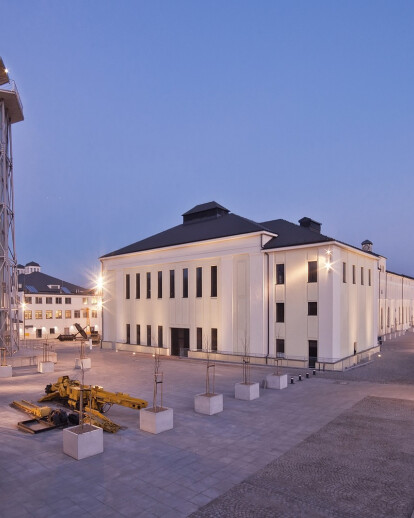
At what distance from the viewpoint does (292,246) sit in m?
32.7


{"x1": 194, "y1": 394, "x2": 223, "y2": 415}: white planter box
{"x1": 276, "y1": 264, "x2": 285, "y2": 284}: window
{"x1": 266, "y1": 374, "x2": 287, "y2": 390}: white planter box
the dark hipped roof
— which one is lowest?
{"x1": 266, "y1": 374, "x2": 287, "y2": 390}: white planter box

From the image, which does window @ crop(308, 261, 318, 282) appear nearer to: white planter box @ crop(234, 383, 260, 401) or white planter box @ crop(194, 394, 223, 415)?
white planter box @ crop(234, 383, 260, 401)

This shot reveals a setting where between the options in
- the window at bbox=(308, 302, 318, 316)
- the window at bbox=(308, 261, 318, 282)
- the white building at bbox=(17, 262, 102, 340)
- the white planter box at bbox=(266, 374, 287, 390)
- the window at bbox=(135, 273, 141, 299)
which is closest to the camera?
the white planter box at bbox=(266, 374, 287, 390)

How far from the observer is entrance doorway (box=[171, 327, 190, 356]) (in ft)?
133

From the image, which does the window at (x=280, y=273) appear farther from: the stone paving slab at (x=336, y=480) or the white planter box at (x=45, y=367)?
the white planter box at (x=45, y=367)

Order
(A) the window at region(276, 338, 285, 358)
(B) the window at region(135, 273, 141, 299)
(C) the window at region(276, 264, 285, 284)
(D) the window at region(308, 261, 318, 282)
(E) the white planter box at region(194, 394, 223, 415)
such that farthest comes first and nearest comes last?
(B) the window at region(135, 273, 141, 299), (C) the window at region(276, 264, 285, 284), (A) the window at region(276, 338, 285, 358), (D) the window at region(308, 261, 318, 282), (E) the white planter box at region(194, 394, 223, 415)

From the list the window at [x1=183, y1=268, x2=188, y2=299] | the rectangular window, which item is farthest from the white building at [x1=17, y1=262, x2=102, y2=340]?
the rectangular window

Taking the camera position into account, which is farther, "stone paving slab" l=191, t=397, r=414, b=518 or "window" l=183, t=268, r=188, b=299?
"window" l=183, t=268, r=188, b=299

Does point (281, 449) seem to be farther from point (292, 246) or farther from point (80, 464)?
point (292, 246)

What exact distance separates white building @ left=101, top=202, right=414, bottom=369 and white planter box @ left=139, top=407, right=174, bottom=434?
18.6m

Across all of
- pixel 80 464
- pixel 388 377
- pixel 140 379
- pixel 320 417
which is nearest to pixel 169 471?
pixel 80 464

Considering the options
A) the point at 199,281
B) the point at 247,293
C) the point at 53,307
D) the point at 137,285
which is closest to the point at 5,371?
the point at 199,281

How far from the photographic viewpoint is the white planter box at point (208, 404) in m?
17.9

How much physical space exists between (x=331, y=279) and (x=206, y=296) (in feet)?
43.6
